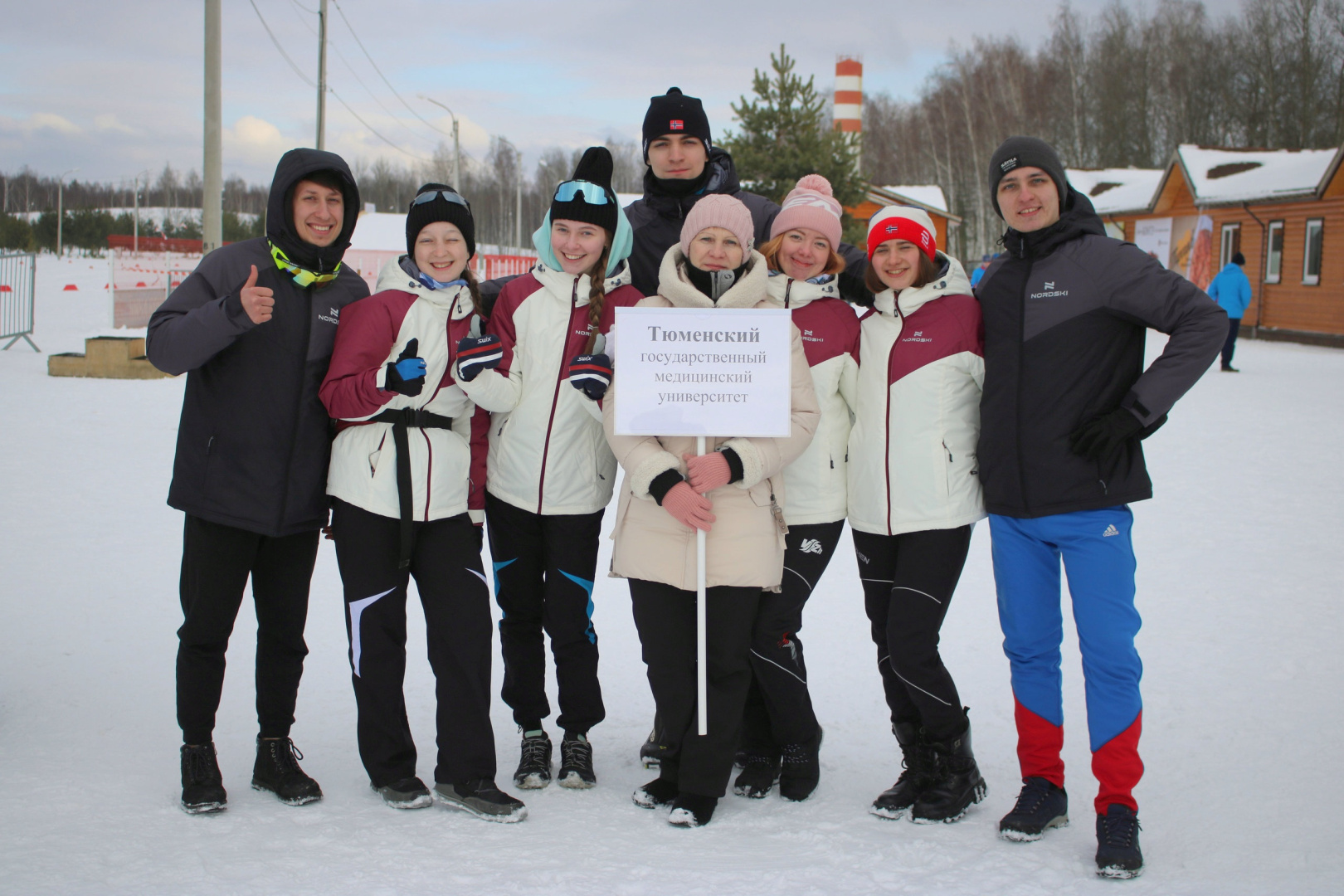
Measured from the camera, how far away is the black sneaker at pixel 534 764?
348cm

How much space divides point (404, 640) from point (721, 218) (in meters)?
1.80

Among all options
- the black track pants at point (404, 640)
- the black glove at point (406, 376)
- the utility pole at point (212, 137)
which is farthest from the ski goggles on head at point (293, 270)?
the utility pole at point (212, 137)

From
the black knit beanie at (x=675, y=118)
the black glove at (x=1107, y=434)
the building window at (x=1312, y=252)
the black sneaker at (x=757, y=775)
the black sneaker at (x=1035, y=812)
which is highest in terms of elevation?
the building window at (x=1312, y=252)

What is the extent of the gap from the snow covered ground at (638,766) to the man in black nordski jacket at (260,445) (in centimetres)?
29

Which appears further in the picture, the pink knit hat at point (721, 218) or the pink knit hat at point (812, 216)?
the pink knit hat at point (812, 216)

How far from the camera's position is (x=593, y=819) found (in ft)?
10.5

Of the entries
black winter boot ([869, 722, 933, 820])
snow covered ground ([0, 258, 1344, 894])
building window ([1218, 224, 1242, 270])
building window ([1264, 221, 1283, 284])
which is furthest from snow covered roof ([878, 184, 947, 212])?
black winter boot ([869, 722, 933, 820])

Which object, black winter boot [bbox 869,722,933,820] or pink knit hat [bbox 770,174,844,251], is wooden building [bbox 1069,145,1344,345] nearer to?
pink knit hat [bbox 770,174,844,251]

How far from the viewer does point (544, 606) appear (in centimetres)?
363

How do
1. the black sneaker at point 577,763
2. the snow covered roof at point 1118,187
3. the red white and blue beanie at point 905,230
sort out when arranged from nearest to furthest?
the red white and blue beanie at point 905,230 → the black sneaker at point 577,763 → the snow covered roof at point 1118,187

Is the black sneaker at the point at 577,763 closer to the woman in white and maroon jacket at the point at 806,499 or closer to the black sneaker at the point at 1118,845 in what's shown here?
the woman in white and maroon jacket at the point at 806,499

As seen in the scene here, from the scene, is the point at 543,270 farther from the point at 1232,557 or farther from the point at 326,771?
the point at 1232,557

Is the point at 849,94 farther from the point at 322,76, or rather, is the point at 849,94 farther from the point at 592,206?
the point at 592,206

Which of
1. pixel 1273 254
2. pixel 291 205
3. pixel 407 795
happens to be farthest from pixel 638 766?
pixel 1273 254
